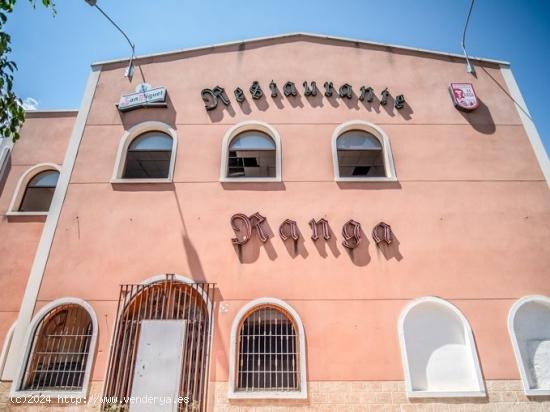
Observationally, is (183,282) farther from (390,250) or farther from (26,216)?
(26,216)

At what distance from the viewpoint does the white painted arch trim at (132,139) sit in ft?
27.1

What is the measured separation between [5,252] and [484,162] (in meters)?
12.2

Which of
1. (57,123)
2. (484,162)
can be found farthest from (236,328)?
(57,123)

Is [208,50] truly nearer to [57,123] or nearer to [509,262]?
[57,123]

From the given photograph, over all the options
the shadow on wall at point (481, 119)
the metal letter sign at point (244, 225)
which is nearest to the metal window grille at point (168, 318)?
the metal letter sign at point (244, 225)

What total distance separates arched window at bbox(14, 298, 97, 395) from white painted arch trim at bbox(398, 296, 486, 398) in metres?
6.21

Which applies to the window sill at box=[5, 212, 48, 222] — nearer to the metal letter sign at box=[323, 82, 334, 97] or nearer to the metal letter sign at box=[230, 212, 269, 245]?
the metal letter sign at box=[230, 212, 269, 245]

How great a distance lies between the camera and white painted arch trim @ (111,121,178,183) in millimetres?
8258

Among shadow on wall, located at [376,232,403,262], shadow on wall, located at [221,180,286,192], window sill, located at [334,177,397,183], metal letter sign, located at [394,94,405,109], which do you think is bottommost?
shadow on wall, located at [376,232,403,262]

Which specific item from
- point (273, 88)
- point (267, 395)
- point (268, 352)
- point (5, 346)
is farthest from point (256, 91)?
point (5, 346)

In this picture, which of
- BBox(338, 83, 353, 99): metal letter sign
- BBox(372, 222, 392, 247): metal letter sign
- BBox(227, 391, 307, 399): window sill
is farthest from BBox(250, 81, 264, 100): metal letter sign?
BBox(227, 391, 307, 399): window sill

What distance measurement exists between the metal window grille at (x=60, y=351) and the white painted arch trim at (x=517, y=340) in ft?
28.3

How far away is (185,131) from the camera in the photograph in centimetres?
884

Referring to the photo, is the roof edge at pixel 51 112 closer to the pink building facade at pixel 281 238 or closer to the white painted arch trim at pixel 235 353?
the pink building facade at pixel 281 238
